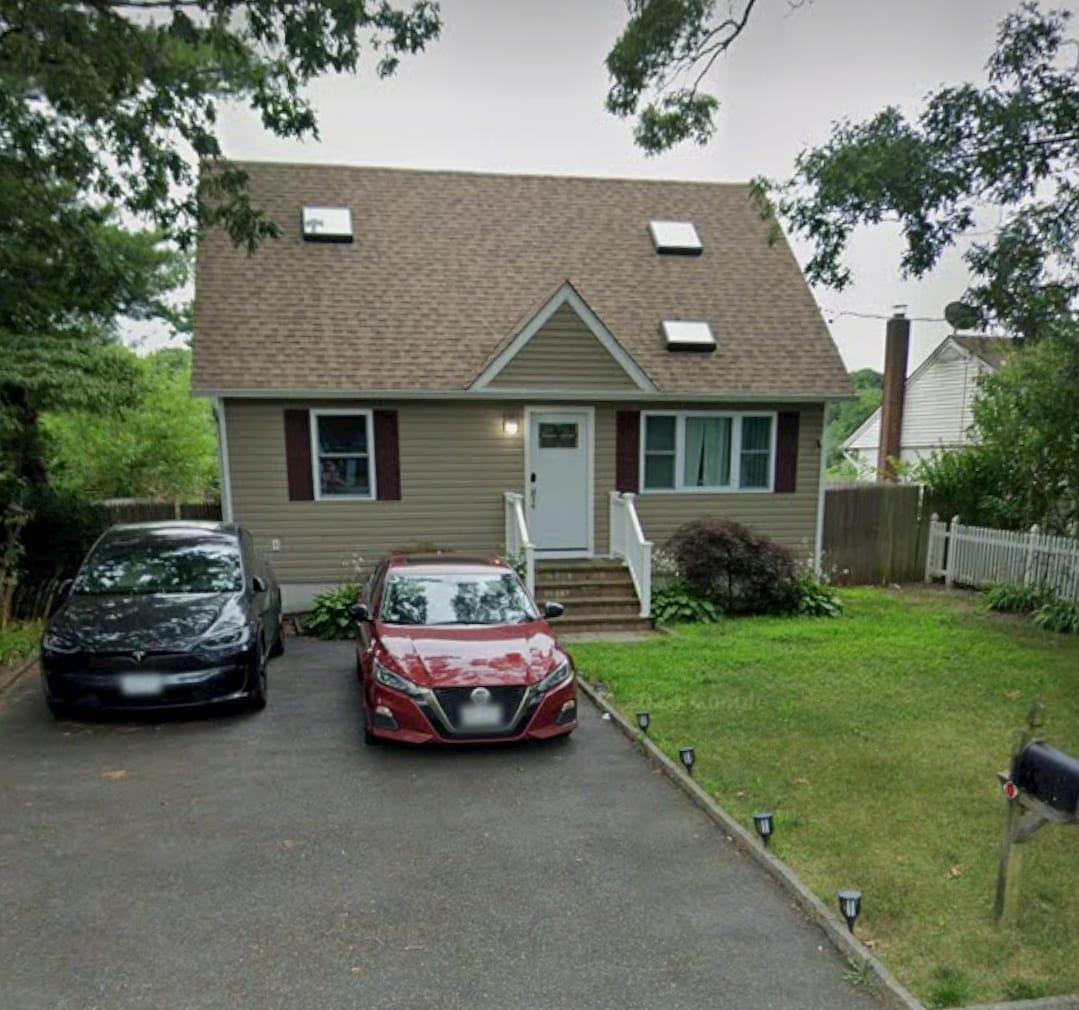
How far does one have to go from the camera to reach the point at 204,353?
10453 mm

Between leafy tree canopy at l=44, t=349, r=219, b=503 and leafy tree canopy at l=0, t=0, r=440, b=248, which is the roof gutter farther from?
leafy tree canopy at l=44, t=349, r=219, b=503

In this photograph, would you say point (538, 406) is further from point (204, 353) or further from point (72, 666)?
point (72, 666)

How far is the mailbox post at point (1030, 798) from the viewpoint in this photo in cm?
306

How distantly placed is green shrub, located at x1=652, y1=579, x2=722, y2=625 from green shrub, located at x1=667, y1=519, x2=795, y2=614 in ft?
0.77

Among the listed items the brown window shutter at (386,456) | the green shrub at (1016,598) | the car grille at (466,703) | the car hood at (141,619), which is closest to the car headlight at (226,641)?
the car hood at (141,619)

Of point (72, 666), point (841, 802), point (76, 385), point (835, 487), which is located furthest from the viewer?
point (835, 487)

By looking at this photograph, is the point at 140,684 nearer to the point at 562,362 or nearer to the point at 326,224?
the point at 562,362

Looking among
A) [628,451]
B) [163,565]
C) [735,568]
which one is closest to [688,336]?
[628,451]

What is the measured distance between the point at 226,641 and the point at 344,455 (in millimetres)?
5080

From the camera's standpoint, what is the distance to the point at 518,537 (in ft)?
35.0

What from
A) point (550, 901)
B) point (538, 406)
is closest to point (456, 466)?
point (538, 406)

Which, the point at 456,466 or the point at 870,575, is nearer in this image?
the point at 456,466

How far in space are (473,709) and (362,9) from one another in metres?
6.78

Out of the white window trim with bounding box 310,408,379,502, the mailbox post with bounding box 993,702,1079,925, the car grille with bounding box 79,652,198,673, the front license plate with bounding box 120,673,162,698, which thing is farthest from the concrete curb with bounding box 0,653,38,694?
the mailbox post with bounding box 993,702,1079,925
